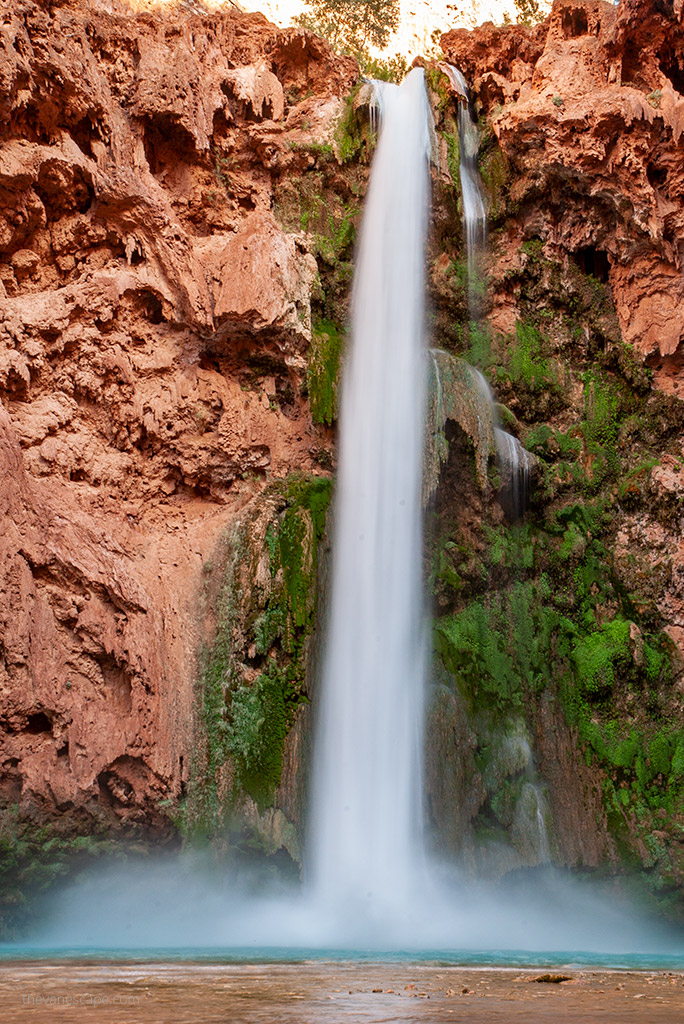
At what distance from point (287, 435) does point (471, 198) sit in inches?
213

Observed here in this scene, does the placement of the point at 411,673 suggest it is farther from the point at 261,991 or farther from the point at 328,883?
the point at 261,991

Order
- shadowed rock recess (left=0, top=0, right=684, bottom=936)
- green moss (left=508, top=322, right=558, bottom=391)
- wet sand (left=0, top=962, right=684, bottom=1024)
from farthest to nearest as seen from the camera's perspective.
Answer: green moss (left=508, top=322, right=558, bottom=391) < shadowed rock recess (left=0, top=0, right=684, bottom=936) < wet sand (left=0, top=962, right=684, bottom=1024)

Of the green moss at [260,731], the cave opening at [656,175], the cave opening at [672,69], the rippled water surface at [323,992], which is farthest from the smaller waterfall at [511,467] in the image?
the rippled water surface at [323,992]

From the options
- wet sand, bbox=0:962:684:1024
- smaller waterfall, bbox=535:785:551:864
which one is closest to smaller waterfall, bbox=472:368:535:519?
smaller waterfall, bbox=535:785:551:864

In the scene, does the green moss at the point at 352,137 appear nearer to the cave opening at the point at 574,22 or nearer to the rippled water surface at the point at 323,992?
the cave opening at the point at 574,22

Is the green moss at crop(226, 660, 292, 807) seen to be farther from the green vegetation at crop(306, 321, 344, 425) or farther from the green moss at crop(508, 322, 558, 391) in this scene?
the green moss at crop(508, 322, 558, 391)

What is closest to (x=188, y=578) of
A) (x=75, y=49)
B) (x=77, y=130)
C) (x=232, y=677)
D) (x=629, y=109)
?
(x=232, y=677)

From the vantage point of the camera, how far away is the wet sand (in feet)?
9.39

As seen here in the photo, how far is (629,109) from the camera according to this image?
12.4 m

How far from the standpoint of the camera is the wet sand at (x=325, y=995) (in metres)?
2.86

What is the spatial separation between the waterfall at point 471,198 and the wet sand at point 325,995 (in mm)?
10737

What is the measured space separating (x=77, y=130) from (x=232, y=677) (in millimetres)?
7221

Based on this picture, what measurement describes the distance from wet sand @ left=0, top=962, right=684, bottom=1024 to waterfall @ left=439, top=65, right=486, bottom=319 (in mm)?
10737

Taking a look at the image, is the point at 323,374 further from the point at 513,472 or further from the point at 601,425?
the point at 601,425
